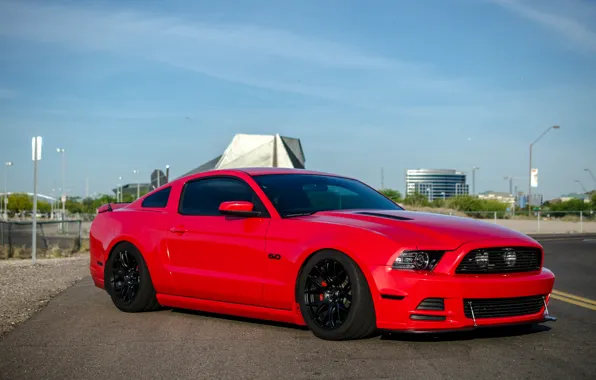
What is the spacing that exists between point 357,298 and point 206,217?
2.09 m

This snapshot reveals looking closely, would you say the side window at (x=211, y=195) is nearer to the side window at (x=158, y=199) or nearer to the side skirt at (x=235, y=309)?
the side window at (x=158, y=199)

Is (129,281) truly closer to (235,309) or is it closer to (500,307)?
(235,309)

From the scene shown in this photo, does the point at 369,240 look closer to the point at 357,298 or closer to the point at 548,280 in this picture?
the point at 357,298

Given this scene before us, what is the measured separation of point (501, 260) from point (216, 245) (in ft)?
8.32

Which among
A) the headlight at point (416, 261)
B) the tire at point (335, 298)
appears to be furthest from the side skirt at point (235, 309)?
the headlight at point (416, 261)

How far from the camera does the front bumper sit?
558 cm

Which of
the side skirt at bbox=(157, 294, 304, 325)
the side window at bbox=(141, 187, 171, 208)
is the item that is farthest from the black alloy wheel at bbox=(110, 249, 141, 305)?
the side window at bbox=(141, 187, 171, 208)

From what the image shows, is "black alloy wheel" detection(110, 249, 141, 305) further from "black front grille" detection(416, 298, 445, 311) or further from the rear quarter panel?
"black front grille" detection(416, 298, 445, 311)

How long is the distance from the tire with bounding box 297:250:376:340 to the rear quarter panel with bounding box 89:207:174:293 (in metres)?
1.86

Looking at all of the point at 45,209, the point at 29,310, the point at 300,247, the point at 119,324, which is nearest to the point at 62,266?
the point at 29,310

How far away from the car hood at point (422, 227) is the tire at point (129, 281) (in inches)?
83.5

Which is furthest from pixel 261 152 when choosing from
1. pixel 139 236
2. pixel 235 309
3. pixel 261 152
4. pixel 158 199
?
pixel 235 309

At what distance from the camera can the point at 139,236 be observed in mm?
7883

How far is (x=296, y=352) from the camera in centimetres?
563
